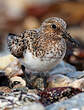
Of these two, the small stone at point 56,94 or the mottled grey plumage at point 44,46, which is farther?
the mottled grey plumage at point 44,46

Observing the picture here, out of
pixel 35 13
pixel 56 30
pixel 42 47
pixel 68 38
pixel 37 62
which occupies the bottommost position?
pixel 37 62

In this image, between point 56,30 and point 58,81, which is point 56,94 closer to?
point 58,81

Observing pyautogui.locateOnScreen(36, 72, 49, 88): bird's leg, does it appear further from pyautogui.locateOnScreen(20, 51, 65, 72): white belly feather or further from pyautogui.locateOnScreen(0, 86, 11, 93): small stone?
pyautogui.locateOnScreen(0, 86, 11, 93): small stone

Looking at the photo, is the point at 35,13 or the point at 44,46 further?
the point at 35,13

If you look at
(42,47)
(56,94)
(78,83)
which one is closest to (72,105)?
(56,94)

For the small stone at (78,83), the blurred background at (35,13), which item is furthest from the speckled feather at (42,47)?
the blurred background at (35,13)

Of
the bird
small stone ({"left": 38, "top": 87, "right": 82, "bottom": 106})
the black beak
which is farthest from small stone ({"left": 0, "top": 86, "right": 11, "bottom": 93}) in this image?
the black beak

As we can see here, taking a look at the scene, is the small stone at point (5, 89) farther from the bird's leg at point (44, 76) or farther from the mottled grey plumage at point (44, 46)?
the bird's leg at point (44, 76)
